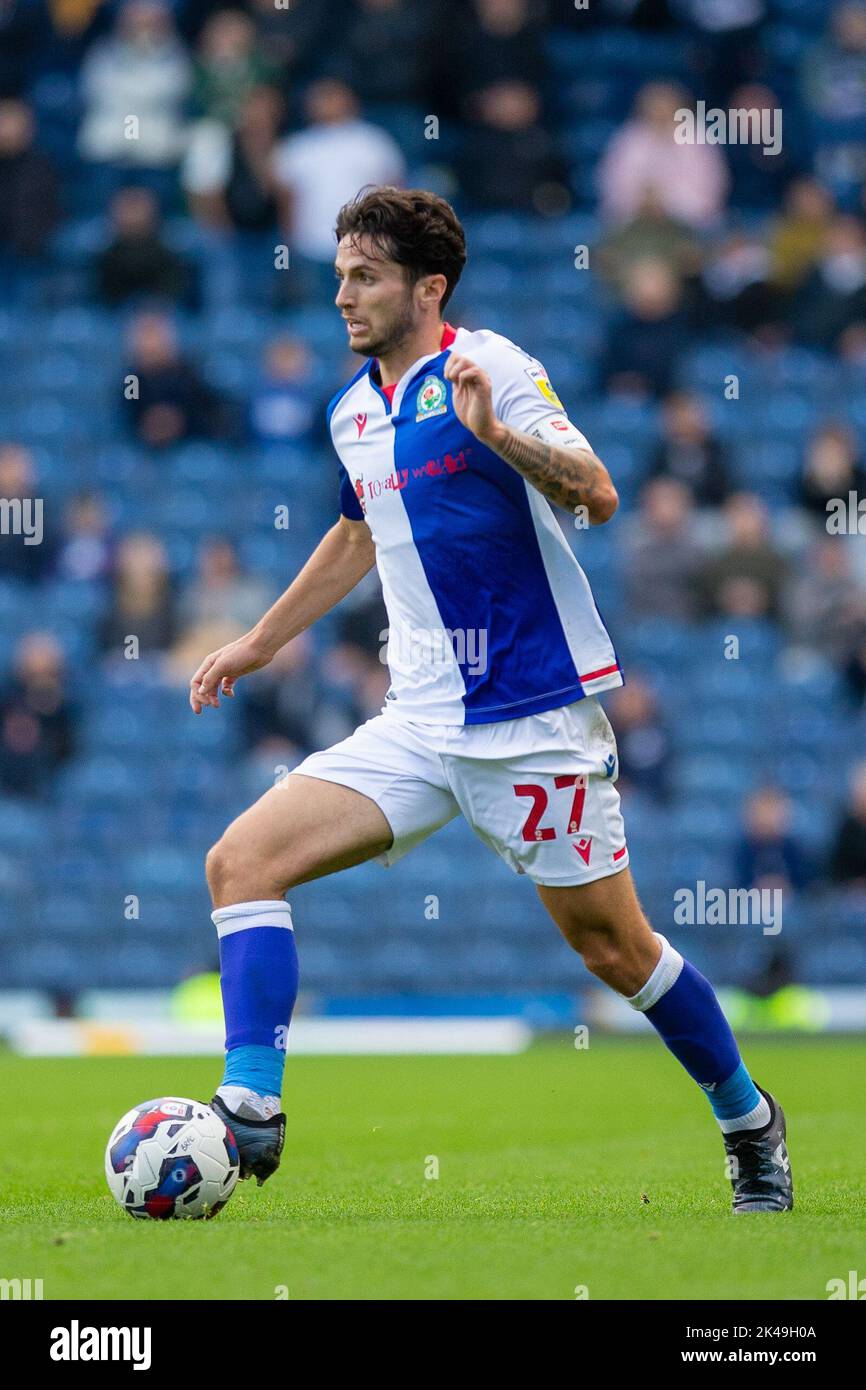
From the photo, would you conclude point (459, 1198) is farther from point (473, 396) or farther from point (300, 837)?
point (473, 396)

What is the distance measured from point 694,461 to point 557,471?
32.9 ft

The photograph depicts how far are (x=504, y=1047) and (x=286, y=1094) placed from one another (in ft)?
10.8

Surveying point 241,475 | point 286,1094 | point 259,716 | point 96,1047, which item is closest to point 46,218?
point 241,475

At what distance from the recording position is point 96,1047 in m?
12.2

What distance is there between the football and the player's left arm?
170cm

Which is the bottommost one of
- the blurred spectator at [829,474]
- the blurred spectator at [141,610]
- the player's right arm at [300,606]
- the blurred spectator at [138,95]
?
the player's right arm at [300,606]

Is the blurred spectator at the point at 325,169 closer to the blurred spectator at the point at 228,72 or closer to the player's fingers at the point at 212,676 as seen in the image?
the blurred spectator at the point at 228,72

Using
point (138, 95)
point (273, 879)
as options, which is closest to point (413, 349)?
point (273, 879)

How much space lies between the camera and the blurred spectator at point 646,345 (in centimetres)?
1552

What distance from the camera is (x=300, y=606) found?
5.70 metres

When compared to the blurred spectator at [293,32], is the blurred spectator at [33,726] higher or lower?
lower

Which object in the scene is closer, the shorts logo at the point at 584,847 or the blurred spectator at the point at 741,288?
the shorts logo at the point at 584,847

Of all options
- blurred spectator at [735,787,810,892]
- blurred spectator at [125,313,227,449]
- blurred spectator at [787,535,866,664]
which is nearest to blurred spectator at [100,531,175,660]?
blurred spectator at [125,313,227,449]
